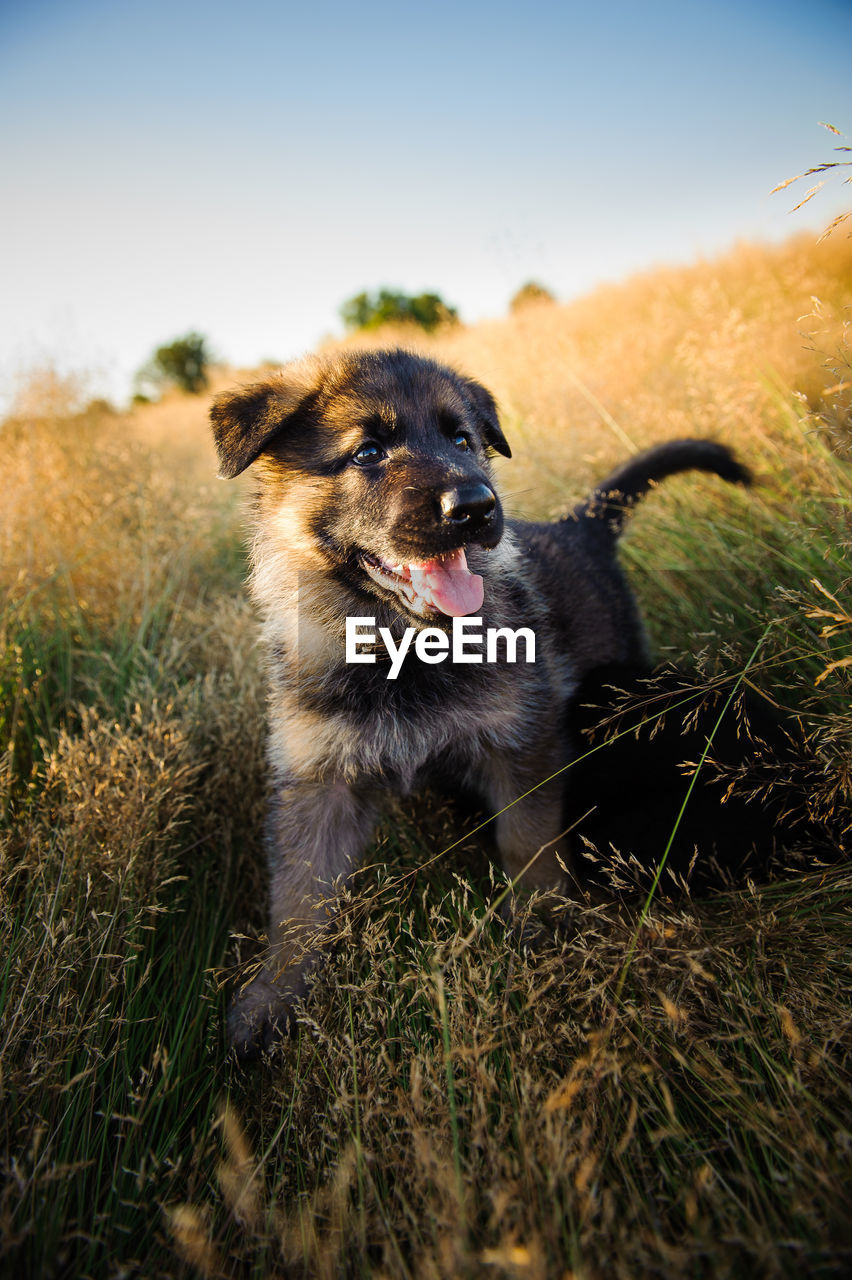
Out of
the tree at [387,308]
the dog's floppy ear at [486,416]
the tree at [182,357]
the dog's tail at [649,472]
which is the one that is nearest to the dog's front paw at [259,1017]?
the dog's floppy ear at [486,416]

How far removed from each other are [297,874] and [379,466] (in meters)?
1.32

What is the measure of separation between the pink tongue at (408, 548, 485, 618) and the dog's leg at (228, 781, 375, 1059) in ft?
2.37

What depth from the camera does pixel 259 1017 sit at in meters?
1.89

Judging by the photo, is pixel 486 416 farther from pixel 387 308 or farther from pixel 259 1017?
pixel 387 308

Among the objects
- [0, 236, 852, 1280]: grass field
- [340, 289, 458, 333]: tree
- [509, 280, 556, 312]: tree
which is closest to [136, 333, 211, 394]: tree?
[340, 289, 458, 333]: tree

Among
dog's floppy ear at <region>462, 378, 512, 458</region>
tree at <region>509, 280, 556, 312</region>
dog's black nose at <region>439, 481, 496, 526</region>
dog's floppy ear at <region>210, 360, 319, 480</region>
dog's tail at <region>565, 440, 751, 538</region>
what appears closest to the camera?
dog's black nose at <region>439, 481, 496, 526</region>

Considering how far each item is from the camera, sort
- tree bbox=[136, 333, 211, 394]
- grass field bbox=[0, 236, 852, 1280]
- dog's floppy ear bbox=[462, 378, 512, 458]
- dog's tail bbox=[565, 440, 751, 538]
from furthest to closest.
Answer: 1. tree bbox=[136, 333, 211, 394]
2. dog's tail bbox=[565, 440, 751, 538]
3. dog's floppy ear bbox=[462, 378, 512, 458]
4. grass field bbox=[0, 236, 852, 1280]

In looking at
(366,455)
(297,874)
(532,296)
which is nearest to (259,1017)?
(297,874)

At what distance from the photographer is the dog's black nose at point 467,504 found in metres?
1.71

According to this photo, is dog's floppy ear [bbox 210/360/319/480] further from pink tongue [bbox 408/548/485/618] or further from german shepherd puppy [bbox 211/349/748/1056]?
pink tongue [bbox 408/548/485/618]

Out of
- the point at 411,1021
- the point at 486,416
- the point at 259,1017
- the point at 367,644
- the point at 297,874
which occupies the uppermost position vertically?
the point at 486,416

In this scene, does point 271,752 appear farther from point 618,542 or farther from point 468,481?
point 618,542

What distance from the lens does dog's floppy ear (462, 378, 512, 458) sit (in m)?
2.43

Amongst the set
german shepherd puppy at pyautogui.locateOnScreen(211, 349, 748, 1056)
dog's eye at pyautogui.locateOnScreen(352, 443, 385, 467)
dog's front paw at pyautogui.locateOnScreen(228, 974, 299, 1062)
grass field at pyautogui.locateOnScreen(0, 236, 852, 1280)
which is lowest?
dog's front paw at pyautogui.locateOnScreen(228, 974, 299, 1062)
